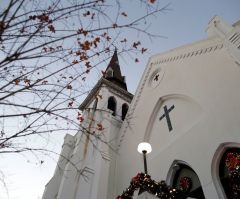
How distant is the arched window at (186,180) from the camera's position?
720cm

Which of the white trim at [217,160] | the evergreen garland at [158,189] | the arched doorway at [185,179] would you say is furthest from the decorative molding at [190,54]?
the evergreen garland at [158,189]

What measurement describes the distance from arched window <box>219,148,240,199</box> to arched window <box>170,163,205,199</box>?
0.84 meters

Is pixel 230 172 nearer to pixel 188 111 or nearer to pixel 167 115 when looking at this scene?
pixel 188 111

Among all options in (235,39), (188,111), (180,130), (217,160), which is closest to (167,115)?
(188,111)

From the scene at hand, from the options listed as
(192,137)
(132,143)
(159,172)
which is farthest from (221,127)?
(132,143)

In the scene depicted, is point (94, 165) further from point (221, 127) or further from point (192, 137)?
point (221, 127)

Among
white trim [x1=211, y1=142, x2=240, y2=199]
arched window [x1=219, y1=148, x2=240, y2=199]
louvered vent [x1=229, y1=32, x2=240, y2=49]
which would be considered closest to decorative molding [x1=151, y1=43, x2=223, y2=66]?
louvered vent [x1=229, y1=32, x2=240, y2=49]

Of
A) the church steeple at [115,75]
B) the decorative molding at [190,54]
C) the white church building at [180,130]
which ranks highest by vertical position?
the church steeple at [115,75]

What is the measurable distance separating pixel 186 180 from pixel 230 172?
2308 millimetres

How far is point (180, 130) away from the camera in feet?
28.7

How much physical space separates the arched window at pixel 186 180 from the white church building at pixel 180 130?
0.03 metres

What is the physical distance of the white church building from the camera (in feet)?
21.9

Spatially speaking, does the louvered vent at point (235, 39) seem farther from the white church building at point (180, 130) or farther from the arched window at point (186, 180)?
the arched window at point (186, 180)

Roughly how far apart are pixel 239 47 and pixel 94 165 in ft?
24.7
